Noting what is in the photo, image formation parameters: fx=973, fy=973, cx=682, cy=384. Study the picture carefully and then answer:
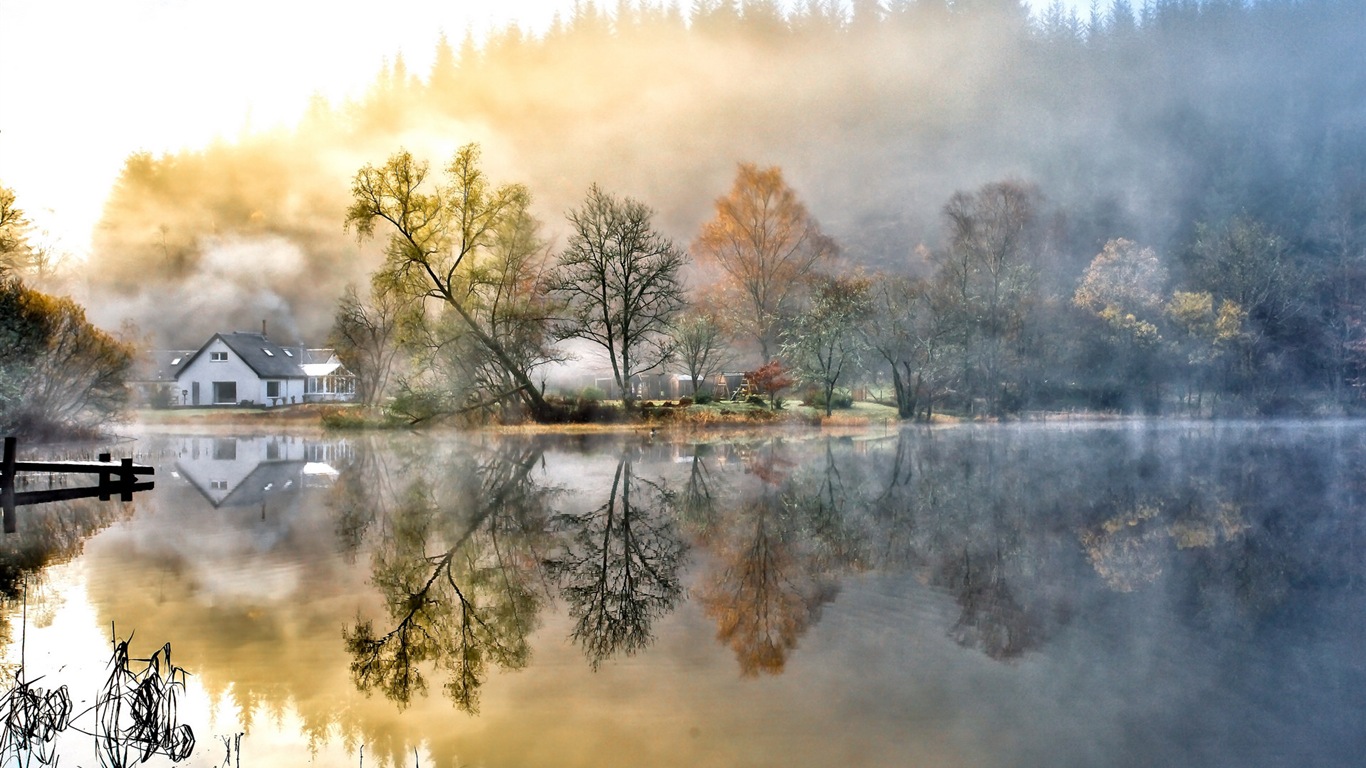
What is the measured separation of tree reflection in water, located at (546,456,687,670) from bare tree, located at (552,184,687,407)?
54.3 ft

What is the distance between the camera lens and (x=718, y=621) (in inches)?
305

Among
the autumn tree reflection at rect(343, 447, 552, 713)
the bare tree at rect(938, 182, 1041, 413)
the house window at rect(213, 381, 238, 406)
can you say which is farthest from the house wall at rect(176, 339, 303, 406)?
the autumn tree reflection at rect(343, 447, 552, 713)

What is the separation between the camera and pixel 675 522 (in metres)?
12.5

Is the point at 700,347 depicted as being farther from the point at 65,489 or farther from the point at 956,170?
the point at 65,489

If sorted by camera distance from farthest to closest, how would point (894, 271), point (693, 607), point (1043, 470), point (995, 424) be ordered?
point (894, 271) < point (995, 424) < point (1043, 470) < point (693, 607)

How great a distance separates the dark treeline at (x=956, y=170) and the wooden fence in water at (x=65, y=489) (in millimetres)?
23510

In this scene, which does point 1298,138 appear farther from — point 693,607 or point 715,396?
point 693,607

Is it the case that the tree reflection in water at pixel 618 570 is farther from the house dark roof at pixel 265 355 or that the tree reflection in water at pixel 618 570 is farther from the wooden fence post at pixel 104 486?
the house dark roof at pixel 265 355

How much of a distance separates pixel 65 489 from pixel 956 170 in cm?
3847

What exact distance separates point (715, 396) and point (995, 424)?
386 inches

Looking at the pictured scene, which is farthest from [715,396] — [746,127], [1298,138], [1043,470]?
[1298,138]

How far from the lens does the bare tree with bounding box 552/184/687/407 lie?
101 ft

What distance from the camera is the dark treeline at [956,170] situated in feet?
121

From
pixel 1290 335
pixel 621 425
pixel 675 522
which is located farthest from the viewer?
pixel 1290 335
